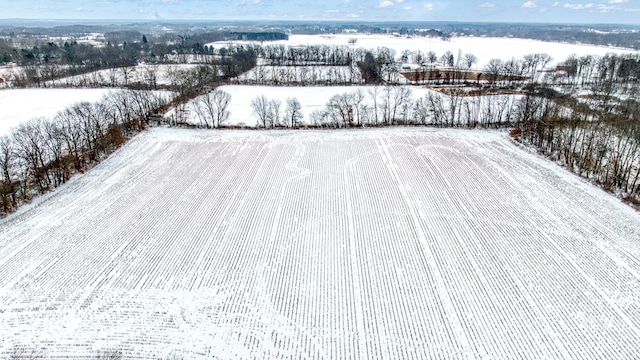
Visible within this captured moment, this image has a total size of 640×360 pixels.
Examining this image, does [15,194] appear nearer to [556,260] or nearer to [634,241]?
[556,260]

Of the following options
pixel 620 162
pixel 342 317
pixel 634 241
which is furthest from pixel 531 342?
pixel 620 162

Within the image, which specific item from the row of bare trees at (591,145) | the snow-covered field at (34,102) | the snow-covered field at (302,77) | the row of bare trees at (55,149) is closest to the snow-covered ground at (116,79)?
the snow-covered field at (34,102)

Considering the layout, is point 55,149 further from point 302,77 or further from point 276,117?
point 302,77

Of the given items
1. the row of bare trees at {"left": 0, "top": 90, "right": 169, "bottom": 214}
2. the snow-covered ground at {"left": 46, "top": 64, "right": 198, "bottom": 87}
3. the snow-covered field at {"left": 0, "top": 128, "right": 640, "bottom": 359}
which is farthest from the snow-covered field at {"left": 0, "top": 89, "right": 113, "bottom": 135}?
the snow-covered field at {"left": 0, "top": 128, "right": 640, "bottom": 359}

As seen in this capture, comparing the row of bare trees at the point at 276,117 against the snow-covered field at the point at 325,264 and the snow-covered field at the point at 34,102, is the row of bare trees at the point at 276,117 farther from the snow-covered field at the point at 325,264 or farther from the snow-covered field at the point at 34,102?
the snow-covered field at the point at 34,102

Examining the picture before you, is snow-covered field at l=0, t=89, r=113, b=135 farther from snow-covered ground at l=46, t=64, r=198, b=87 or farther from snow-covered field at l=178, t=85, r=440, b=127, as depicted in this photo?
snow-covered field at l=178, t=85, r=440, b=127

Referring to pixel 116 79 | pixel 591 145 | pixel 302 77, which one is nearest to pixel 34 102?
pixel 116 79

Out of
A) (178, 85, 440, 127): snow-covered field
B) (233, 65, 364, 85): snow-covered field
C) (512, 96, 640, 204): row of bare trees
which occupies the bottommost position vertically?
(512, 96, 640, 204): row of bare trees
